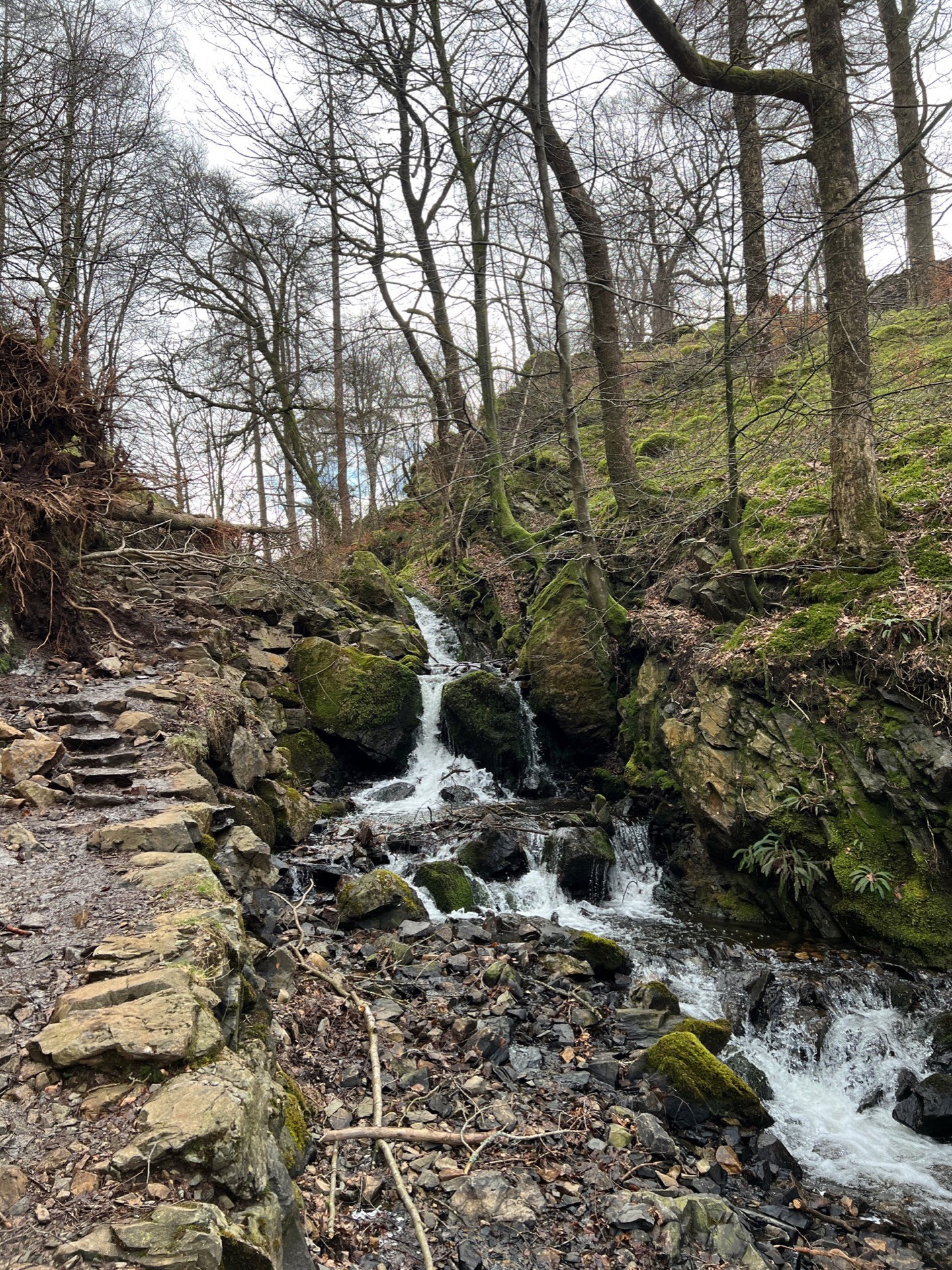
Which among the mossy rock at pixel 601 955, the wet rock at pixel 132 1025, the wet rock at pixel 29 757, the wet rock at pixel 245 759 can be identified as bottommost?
the mossy rock at pixel 601 955

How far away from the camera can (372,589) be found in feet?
43.5

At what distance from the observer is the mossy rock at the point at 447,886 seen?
6.76 m

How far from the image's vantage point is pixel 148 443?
8.59 m

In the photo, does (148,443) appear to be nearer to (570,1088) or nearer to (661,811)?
(661,811)

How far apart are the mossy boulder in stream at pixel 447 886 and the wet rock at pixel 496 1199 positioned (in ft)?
11.3

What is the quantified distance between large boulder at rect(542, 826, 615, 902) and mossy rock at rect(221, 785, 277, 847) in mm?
2985

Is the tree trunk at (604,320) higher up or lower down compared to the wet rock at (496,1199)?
higher up

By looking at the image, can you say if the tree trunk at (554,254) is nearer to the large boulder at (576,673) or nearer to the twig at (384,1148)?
the large boulder at (576,673)

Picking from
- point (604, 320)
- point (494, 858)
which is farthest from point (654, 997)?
point (604, 320)

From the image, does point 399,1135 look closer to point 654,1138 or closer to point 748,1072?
point 654,1138

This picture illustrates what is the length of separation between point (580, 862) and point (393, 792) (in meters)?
3.13

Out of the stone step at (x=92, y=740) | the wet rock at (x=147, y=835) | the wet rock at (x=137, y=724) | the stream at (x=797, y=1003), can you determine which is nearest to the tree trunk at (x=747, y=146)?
the stream at (x=797, y=1003)

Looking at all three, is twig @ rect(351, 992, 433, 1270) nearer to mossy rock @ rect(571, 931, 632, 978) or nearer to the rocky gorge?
the rocky gorge

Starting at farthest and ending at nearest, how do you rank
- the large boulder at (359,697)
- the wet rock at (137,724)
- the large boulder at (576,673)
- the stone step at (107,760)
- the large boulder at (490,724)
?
the large boulder at (490,724) < the large boulder at (359,697) < the large boulder at (576,673) < the wet rock at (137,724) < the stone step at (107,760)
